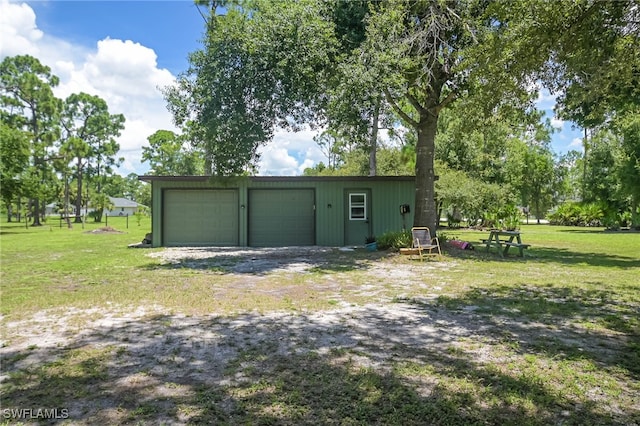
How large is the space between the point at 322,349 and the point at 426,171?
905 cm

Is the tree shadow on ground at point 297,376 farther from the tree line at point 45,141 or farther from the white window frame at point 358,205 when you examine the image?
the tree line at point 45,141

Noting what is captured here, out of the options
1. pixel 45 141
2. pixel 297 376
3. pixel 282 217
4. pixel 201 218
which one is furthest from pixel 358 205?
Result: pixel 45 141

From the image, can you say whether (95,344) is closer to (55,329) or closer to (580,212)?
(55,329)

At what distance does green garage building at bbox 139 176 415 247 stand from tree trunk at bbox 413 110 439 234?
8.44 ft

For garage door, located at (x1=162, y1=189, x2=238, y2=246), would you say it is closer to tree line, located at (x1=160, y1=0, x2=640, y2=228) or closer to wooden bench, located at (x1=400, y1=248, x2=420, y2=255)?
tree line, located at (x1=160, y1=0, x2=640, y2=228)

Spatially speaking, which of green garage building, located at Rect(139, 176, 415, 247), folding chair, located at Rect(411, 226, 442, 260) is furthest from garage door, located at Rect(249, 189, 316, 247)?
folding chair, located at Rect(411, 226, 442, 260)

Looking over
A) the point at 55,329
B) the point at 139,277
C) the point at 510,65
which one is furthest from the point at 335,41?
the point at 55,329

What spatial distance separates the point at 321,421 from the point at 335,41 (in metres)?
9.04

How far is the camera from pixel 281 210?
1488cm

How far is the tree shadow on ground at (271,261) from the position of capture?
8906 millimetres

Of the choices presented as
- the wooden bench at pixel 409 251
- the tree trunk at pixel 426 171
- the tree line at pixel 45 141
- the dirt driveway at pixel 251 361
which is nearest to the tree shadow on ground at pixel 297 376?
the dirt driveway at pixel 251 361

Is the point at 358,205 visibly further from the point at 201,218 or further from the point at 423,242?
the point at 201,218

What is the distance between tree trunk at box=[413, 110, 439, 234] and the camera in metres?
11.8

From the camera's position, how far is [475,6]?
10055 mm
